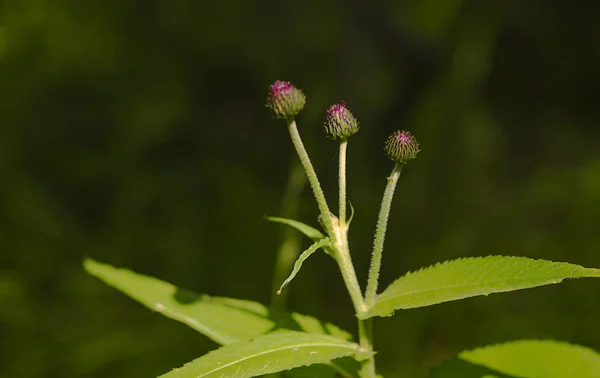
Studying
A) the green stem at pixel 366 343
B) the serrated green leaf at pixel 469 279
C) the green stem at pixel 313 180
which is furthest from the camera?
the green stem at pixel 366 343

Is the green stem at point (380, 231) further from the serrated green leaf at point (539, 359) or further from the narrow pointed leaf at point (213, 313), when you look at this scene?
the serrated green leaf at point (539, 359)

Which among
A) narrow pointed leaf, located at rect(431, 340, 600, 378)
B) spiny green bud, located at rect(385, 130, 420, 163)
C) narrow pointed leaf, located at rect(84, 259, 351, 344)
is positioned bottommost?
narrow pointed leaf, located at rect(431, 340, 600, 378)

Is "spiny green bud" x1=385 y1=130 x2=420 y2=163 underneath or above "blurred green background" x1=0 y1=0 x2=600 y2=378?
underneath

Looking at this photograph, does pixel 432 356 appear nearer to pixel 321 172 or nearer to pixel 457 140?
pixel 321 172

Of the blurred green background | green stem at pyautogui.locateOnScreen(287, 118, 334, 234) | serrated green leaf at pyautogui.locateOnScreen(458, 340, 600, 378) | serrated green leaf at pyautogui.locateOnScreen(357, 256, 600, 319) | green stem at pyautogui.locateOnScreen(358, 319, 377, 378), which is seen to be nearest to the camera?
serrated green leaf at pyautogui.locateOnScreen(357, 256, 600, 319)

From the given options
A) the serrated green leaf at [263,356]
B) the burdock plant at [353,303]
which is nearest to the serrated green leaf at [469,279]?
the burdock plant at [353,303]

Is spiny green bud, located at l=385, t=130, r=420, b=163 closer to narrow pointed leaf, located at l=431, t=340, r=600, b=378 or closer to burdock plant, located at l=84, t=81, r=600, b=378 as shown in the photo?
burdock plant, located at l=84, t=81, r=600, b=378

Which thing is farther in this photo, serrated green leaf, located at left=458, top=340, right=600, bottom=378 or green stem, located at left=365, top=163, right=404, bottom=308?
serrated green leaf, located at left=458, top=340, right=600, bottom=378

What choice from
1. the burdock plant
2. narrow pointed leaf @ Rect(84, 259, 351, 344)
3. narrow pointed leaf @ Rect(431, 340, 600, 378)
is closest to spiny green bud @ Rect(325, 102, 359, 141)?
the burdock plant
